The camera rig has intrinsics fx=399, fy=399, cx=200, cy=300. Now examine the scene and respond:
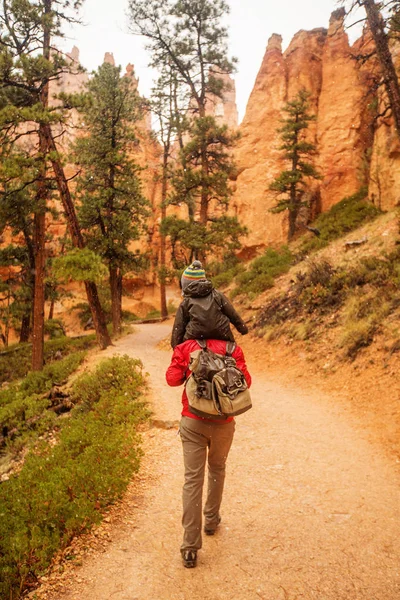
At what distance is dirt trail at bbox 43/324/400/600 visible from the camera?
10.1 feet

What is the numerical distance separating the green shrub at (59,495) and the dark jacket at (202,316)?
1977mm

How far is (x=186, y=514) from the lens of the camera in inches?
131

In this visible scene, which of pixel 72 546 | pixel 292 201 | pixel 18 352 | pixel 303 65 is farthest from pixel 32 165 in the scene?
pixel 303 65

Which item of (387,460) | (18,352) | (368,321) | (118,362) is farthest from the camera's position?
(18,352)

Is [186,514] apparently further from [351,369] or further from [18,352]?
[18,352]

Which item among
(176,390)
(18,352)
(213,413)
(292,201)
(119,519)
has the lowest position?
(18,352)

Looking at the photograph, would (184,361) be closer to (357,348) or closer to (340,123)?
(357,348)

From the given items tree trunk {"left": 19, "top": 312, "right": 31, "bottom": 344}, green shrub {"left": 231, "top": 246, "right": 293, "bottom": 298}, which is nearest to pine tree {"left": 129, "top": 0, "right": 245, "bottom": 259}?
green shrub {"left": 231, "top": 246, "right": 293, "bottom": 298}

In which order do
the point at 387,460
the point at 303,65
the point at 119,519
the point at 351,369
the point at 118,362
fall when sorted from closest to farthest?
1. the point at 119,519
2. the point at 387,460
3. the point at 351,369
4. the point at 118,362
5. the point at 303,65

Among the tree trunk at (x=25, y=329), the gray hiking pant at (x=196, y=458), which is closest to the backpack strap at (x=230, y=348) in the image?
the gray hiking pant at (x=196, y=458)

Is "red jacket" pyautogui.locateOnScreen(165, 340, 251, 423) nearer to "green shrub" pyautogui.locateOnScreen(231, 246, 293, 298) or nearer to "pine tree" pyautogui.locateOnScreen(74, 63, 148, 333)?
"green shrub" pyautogui.locateOnScreen(231, 246, 293, 298)

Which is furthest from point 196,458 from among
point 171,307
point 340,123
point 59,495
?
point 171,307

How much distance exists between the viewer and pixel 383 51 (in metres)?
12.2

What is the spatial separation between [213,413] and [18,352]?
1877 centimetres
